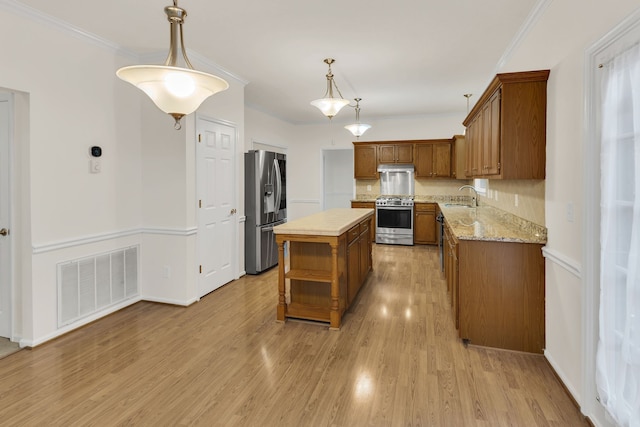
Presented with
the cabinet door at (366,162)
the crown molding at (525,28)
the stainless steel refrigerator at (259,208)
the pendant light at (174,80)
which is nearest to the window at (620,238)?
the crown molding at (525,28)

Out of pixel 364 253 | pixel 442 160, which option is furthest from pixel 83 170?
pixel 442 160

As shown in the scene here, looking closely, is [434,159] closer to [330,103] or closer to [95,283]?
[330,103]

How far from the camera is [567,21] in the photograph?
235cm

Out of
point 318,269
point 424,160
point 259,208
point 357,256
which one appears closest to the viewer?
point 318,269

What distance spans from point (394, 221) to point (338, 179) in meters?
2.31

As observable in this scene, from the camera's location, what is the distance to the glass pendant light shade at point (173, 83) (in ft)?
5.50

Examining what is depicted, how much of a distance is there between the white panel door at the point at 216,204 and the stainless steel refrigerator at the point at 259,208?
0.37m

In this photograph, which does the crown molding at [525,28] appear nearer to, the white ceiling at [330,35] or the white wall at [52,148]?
the white ceiling at [330,35]

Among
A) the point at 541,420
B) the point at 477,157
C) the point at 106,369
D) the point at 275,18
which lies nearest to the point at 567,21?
the point at 477,157

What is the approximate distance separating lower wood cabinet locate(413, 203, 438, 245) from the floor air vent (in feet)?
17.3

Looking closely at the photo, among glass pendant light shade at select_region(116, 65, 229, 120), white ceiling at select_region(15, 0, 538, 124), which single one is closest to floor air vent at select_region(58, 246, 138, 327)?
white ceiling at select_region(15, 0, 538, 124)

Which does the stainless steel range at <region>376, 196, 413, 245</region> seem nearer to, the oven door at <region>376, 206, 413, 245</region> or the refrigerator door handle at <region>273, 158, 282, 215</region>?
the oven door at <region>376, 206, 413, 245</region>

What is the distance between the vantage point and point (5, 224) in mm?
3061

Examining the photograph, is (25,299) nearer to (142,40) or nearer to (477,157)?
(142,40)
